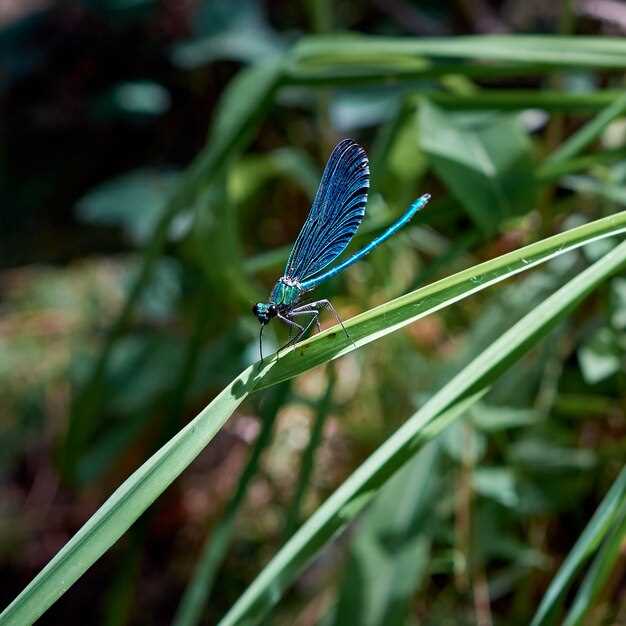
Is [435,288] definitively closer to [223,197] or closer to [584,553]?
[584,553]

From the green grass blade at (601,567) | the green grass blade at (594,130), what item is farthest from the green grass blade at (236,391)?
the green grass blade at (594,130)

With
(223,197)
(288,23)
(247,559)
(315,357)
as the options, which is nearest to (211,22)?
(288,23)

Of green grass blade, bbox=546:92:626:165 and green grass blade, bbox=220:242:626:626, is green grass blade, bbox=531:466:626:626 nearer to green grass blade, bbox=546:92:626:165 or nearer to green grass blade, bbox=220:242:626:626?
green grass blade, bbox=220:242:626:626

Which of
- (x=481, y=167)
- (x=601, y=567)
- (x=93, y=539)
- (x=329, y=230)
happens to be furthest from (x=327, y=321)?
(x=93, y=539)

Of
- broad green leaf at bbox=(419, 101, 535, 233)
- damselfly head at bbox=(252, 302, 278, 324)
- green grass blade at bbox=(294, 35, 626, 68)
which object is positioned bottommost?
broad green leaf at bbox=(419, 101, 535, 233)

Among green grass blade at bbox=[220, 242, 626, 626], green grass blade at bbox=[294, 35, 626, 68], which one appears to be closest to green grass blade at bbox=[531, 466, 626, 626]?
green grass blade at bbox=[220, 242, 626, 626]

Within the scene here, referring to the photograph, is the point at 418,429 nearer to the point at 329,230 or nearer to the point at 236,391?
the point at 236,391
